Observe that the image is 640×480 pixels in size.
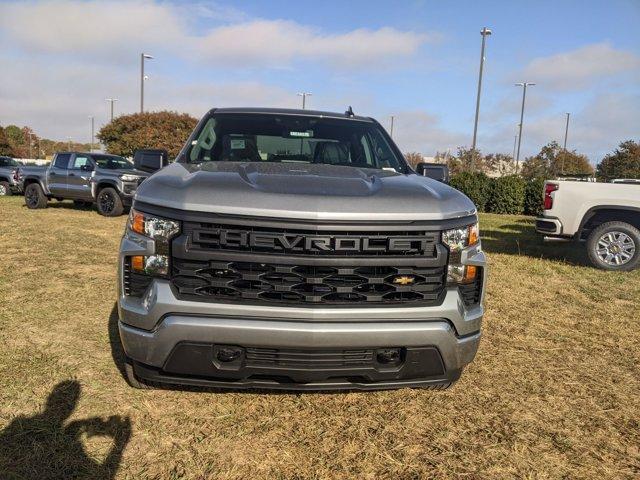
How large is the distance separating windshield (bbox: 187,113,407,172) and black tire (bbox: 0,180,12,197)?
65.1 feet

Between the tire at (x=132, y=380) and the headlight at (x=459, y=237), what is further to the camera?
the tire at (x=132, y=380)

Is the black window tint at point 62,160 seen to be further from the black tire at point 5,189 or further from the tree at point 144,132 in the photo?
the tree at point 144,132

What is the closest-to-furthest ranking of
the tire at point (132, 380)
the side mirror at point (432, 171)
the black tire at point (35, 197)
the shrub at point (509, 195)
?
1. the tire at point (132, 380)
2. the side mirror at point (432, 171)
3. the black tire at point (35, 197)
4. the shrub at point (509, 195)

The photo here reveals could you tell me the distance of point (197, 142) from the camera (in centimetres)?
392

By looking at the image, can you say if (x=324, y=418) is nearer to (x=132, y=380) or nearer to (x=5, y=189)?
(x=132, y=380)

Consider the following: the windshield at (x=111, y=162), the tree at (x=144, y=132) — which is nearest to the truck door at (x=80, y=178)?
the windshield at (x=111, y=162)

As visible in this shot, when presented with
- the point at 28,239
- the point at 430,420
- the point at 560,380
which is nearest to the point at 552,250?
the point at 560,380

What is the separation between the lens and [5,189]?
20.4 metres

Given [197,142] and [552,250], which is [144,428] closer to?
[197,142]

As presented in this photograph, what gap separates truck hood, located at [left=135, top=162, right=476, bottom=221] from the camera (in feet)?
8.20

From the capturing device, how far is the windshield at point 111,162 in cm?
1433

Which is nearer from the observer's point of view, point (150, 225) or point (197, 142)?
point (150, 225)

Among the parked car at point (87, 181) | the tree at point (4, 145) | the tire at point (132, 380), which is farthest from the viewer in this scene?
the tree at point (4, 145)

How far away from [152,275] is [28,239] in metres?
7.76
